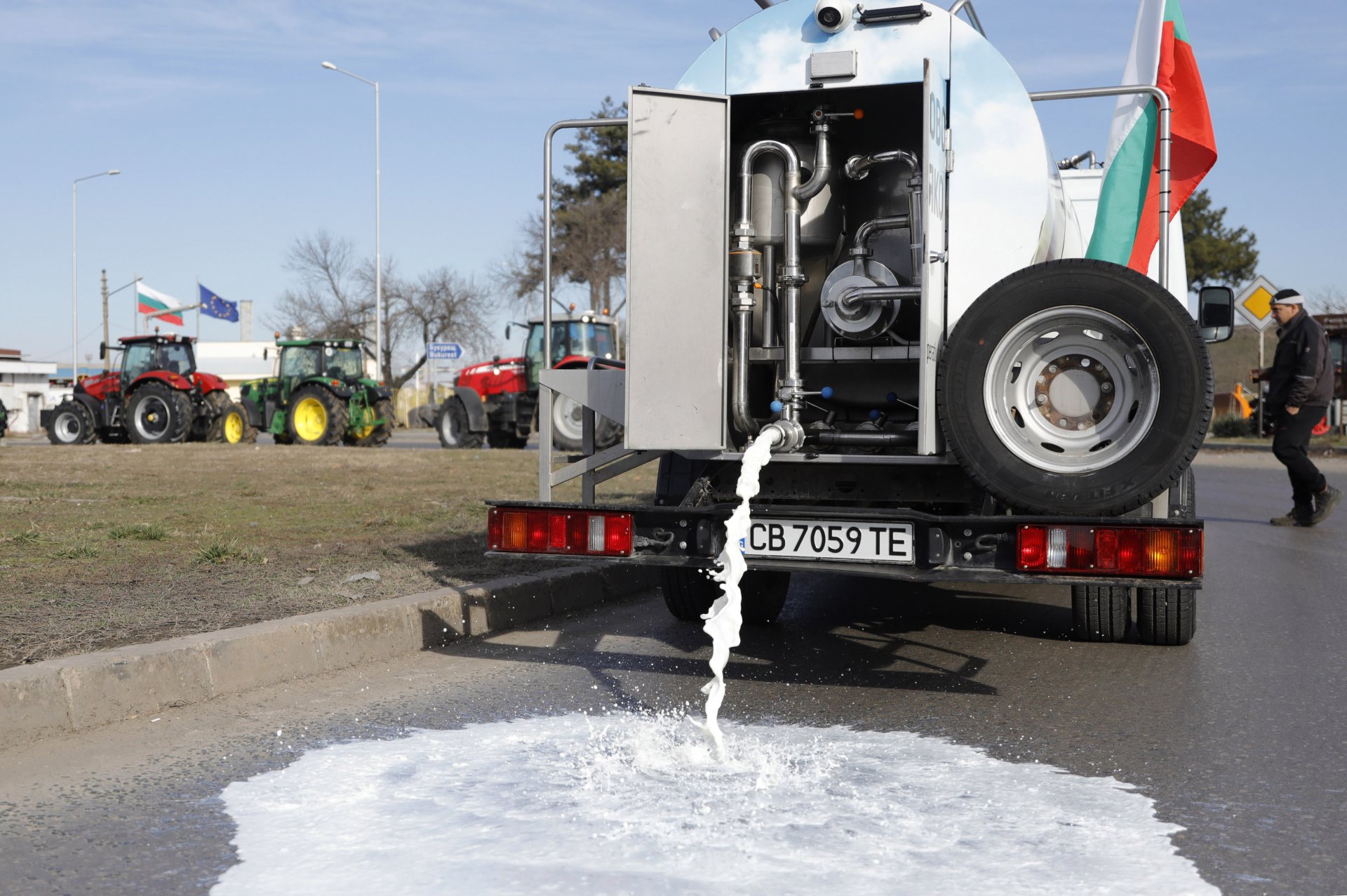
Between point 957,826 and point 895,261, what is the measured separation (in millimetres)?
3245

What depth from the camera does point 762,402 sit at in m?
6.07

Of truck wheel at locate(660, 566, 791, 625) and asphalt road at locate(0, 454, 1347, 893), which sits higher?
truck wheel at locate(660, 566, 791, 625)

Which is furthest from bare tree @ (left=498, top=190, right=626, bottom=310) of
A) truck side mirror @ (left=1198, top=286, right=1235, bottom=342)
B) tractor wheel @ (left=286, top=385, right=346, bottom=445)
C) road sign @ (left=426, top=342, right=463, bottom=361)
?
truck side mirror @ (left=1198, top=286, right=1235, bottom=342)

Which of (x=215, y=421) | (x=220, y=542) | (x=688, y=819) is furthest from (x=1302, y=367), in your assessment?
(x=215, y=421)

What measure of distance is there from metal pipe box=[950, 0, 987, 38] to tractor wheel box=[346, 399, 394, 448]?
21.5 m

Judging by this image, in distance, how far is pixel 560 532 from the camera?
17.8ft

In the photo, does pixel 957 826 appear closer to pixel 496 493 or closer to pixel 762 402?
pixel 762 402

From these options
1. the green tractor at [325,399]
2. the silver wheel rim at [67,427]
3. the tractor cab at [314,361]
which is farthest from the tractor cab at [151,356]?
the tractor cab at [314,361]

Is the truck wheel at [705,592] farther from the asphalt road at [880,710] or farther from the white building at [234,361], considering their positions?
the white building at [234,361]

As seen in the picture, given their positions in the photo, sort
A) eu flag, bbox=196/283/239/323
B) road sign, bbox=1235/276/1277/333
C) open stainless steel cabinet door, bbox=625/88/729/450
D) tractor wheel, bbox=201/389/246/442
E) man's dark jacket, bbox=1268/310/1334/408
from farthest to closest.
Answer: eu flag, bbox=196/283/239/323
tractor wheel, bbox=201/389/246/442
road sign, bbox=1235/276/1277/333
man's dark jacket, bbox=1268/310/1334/408
open stainless steel cabinet door, bbox=625/88/729/450

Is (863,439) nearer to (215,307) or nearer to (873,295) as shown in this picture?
(873,295)

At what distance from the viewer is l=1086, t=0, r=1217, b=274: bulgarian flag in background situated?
6.17 m

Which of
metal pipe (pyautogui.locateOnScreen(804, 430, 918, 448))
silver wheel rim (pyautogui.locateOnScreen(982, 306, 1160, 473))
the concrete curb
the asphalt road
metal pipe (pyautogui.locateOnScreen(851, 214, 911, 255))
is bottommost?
the asphalt road

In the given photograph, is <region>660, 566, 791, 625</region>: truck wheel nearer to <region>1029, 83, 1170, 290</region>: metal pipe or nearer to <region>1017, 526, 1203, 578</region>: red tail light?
<region>1017, 526, 1203, 578</region>: red tail light
